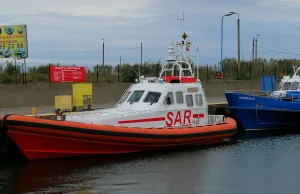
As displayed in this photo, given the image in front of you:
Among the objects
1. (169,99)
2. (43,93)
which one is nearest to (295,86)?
(169,99)

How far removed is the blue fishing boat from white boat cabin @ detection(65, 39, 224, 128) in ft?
17.6

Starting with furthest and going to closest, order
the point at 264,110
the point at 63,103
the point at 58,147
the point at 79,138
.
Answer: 1. the point at 264,110
2. the point at 63,103
3. the point at 58,147
4. the point at 79,138

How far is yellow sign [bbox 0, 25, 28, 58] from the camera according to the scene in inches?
1055

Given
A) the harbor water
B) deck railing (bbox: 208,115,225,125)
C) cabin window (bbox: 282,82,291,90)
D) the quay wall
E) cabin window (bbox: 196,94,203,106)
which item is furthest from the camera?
cabin window (bbox: 282,82,291,90)

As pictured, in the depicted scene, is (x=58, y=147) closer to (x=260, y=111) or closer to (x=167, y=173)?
(x=167, y=173)

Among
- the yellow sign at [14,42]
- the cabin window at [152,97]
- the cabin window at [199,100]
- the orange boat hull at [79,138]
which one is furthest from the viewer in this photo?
the yellow sign at [14,42]

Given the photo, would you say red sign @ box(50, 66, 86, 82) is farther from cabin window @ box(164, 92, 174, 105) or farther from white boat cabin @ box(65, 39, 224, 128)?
cabin window @ box(164, 92, 174, 105)

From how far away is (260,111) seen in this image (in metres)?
23.4

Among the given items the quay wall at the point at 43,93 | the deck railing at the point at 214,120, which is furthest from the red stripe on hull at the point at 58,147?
the quay wall at the point at 43,93

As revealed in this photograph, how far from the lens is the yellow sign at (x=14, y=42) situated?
26797 millimetres

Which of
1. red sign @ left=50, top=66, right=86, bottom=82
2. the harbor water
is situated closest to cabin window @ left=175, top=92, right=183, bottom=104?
the harbor water

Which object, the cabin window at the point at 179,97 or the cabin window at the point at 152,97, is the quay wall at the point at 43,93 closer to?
the cabin window at the point at 152,97

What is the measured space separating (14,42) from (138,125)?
13.7 m

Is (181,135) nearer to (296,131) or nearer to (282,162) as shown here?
(282,162)
